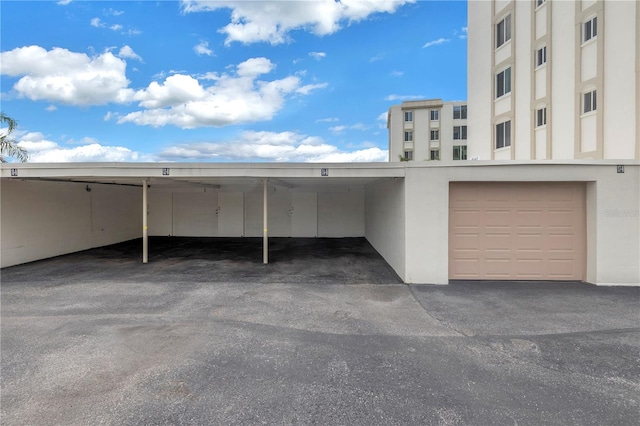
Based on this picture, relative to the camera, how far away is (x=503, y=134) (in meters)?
15.4

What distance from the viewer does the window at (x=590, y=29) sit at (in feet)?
36.3

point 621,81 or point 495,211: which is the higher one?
point 621,81

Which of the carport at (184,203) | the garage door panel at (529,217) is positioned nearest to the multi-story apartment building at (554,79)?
the garage door panel at (529,217)

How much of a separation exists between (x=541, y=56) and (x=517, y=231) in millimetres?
11305

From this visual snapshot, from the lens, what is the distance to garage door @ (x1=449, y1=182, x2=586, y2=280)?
6.44 meters

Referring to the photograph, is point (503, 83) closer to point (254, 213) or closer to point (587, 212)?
point (587, 212)

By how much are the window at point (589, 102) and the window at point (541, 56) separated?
272 cm

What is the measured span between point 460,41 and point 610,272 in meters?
18.8

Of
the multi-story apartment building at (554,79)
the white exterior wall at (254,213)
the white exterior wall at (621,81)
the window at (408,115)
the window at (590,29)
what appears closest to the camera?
the white exterior wall at (621,81)

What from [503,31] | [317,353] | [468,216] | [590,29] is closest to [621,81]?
[590,29]

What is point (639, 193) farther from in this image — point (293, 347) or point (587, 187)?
point (293, 347)

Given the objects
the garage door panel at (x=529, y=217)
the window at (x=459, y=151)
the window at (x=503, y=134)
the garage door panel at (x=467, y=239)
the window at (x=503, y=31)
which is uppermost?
the window at (x=503, y=31)

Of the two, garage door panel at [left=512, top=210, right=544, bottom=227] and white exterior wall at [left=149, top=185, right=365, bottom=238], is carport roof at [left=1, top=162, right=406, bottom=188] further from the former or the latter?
white exterior wall at [left=149, top=185, right=365, bottom=238]

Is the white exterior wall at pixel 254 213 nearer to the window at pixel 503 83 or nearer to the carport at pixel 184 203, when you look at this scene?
the carport at pixel 184 203
